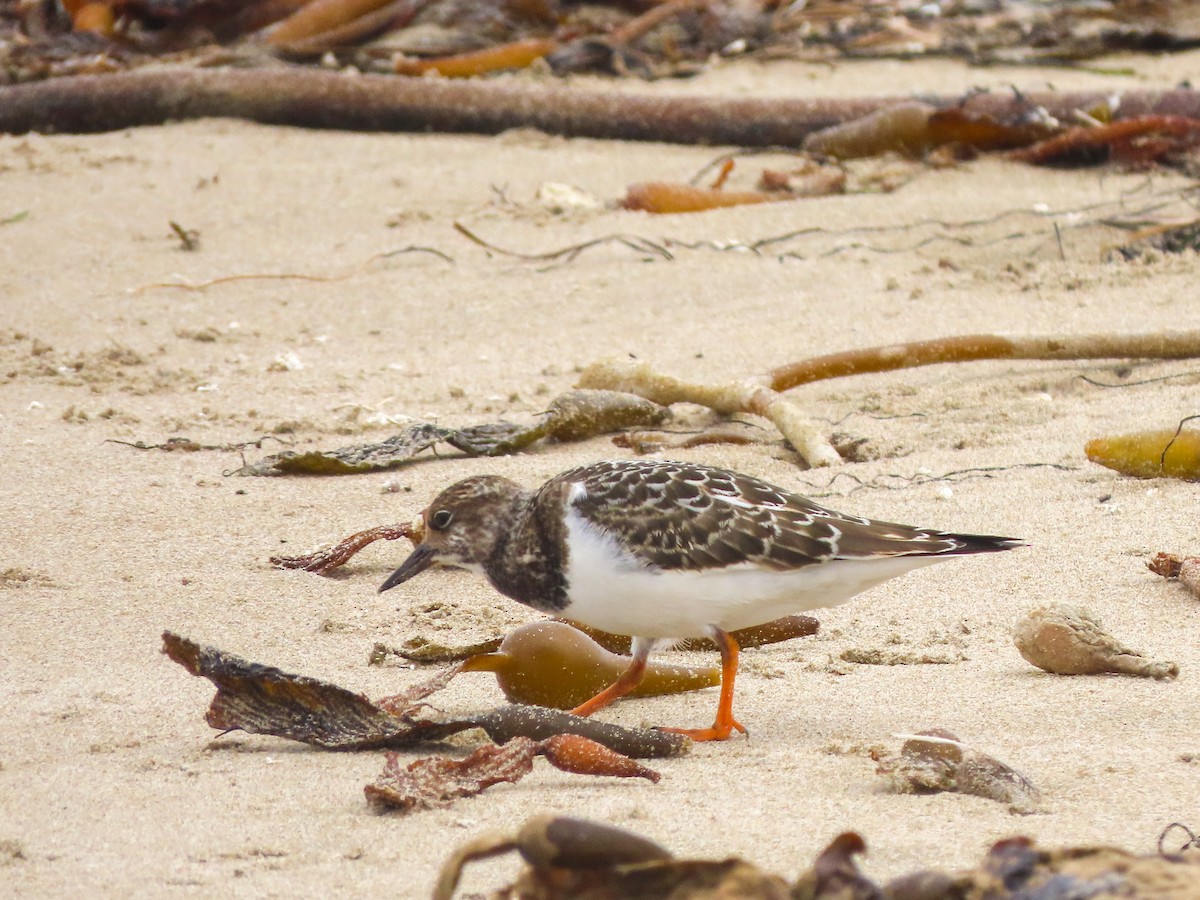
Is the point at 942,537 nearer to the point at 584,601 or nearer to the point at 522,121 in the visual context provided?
the point at 584,601

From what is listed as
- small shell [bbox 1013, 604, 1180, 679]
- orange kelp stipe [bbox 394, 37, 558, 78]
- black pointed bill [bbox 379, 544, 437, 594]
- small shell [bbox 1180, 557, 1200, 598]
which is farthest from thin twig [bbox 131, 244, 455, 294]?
small shell [bbox 1013, 604, 1180, 679]

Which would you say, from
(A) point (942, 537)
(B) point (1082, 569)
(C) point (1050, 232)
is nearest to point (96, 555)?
(A) point (942, 537)

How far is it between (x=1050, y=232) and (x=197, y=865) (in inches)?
184

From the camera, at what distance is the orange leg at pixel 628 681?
125 inches

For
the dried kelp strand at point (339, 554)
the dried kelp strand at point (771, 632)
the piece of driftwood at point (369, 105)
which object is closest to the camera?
the dried kelp strand at point (771, 632)

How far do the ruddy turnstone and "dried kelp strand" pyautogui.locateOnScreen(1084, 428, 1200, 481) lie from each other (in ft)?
3.55

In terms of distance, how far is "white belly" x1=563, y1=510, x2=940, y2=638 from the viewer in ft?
10.1

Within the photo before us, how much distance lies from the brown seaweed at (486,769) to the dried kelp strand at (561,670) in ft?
1.24

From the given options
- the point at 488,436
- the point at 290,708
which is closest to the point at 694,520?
the point at 290,708

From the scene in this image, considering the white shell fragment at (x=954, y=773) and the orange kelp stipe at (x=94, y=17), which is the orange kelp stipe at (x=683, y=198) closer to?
the orange kelp stipe at (x=94, y=17)

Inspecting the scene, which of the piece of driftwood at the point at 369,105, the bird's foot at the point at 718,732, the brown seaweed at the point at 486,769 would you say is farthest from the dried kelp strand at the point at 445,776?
the piece of driftwood at the point at 369,105

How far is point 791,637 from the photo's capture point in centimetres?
356

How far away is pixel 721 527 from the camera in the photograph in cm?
313

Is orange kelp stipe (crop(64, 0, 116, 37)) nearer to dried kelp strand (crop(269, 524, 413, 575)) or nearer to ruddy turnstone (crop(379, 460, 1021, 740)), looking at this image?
dried kelp strand (crop(269, 524, 413, 575))
